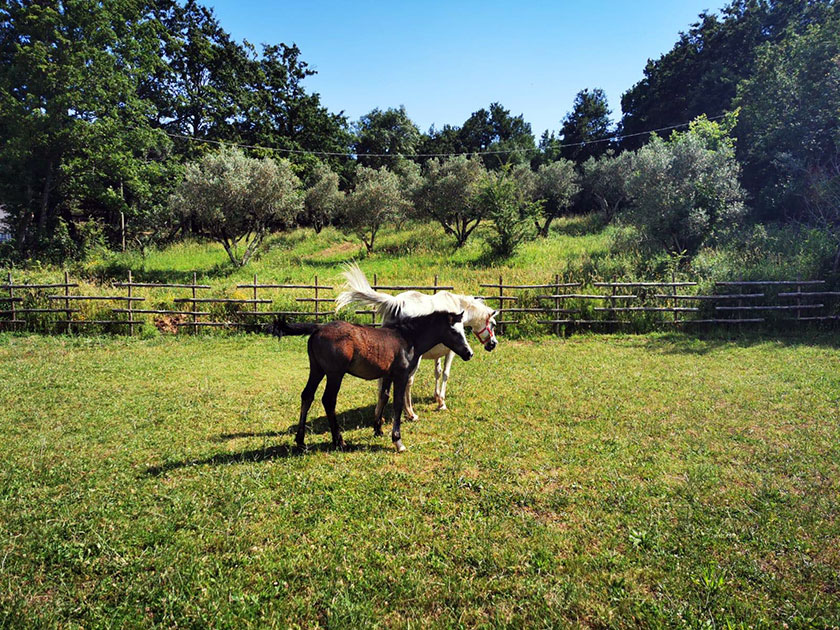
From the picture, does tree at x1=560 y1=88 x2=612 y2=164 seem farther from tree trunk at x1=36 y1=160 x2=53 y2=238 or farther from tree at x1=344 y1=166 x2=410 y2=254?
tree trunk at x1=36 y1=160 x2=53 y2=238

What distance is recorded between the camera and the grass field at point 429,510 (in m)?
2.89

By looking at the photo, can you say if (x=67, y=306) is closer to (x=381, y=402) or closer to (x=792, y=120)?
(x=381, y=402)

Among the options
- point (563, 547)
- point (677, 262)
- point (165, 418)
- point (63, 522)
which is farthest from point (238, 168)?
point (563, 547)

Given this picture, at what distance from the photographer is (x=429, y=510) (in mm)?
4008

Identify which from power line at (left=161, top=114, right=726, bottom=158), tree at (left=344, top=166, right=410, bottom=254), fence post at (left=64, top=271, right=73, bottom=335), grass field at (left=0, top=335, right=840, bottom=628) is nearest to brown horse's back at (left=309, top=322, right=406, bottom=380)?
grass field at (left=0, top=335, right=840, bottom=628)

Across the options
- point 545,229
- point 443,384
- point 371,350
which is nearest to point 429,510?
point 371,350

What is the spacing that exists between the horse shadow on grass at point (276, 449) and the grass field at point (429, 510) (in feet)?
0.11

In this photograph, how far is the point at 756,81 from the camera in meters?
26.8

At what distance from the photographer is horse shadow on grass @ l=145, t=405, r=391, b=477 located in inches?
190

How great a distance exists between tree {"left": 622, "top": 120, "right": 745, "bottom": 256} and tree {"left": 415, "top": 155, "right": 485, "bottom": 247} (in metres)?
8.54

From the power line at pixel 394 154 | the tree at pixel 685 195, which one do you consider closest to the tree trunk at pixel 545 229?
the power line at pixel 394 154

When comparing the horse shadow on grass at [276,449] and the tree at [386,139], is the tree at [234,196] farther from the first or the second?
the tree at [386,139]

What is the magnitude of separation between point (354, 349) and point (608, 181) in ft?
109

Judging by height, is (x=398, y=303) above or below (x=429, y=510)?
above
